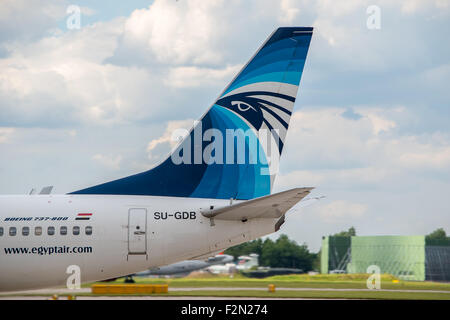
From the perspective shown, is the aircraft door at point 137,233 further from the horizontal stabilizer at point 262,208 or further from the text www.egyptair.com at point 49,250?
the horizontal stabilizer at point 262,208

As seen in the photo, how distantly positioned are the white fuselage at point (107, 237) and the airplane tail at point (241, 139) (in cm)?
72

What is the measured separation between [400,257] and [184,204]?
56.8 m

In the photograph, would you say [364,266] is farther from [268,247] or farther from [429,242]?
[268,247]

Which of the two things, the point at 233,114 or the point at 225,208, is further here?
the point at 233,114

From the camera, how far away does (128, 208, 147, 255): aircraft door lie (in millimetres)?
15125

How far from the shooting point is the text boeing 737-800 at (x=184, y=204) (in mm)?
Result: 15234

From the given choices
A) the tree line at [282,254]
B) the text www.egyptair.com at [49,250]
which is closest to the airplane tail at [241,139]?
the text www.egyptair.com at [49,250]

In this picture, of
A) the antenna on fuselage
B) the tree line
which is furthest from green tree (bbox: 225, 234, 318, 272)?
the antenna on fuselage

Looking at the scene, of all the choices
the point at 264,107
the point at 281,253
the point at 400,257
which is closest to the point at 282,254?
the point at 281,253

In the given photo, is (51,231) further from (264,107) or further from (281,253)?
(281,253)

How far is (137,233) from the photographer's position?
1519 cm
